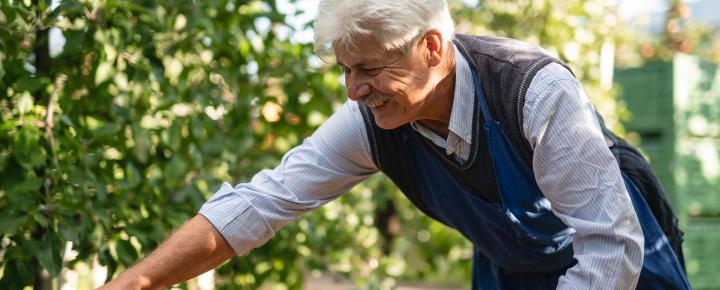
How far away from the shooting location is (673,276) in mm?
2051

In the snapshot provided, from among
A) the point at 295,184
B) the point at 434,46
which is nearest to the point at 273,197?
the point at 295,184

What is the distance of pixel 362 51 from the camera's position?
73.7 inches

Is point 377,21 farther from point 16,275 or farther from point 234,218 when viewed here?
point 16,275

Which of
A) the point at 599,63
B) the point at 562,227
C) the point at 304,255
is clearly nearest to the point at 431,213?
the point at 562,227

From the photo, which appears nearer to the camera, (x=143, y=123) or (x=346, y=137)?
(x=346, y=137)

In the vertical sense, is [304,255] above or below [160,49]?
below

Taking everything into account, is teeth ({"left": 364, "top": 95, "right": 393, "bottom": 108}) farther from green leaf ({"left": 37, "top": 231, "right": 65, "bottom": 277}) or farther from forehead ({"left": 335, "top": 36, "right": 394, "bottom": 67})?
green leaf ({"left": 37, "top": 231, "right": 65, "bottom": 277})

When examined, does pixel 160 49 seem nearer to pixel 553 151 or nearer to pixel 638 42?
pixel 553 151

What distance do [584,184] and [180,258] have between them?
793 millimetres

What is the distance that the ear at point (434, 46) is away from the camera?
1934mm

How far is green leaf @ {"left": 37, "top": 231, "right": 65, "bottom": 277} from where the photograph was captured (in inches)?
90.4

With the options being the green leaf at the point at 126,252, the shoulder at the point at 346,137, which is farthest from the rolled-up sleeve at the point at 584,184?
the green leaf at the point at 126,252

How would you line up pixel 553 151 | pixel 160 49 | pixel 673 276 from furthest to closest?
pixel 160 49 < pixel 673 276 < pixel 553 151

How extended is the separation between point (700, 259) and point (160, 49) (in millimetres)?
3861
